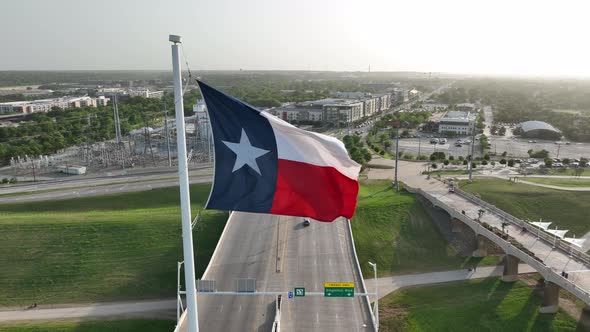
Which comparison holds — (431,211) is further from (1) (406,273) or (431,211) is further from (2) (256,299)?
(2) (256,299)

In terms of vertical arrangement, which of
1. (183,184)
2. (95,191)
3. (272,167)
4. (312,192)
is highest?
(272,167)

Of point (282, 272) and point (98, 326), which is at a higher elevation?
point (282, 272)

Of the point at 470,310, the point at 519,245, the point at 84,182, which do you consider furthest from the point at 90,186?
the point at 519,245

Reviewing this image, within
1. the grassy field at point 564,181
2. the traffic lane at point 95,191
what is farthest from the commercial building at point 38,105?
the grassy field at point 564,181

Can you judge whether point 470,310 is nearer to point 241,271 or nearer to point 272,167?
point 241,271

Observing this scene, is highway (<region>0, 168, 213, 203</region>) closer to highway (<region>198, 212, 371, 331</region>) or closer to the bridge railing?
highway (<region>198, 212, 371, 331</region>)

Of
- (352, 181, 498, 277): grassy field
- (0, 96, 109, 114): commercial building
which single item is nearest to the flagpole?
(352, 181, 498, 277): grassy field
